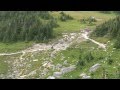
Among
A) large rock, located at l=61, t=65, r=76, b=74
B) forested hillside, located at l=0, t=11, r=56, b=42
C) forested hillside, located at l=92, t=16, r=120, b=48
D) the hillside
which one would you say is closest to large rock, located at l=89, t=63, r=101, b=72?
the hillside

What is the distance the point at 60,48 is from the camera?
5894 centimetres

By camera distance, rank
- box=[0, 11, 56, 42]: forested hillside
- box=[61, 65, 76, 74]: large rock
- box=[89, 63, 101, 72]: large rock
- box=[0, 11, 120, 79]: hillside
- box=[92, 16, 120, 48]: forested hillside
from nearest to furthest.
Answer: box=[89, 63, 101, 72]: large rock, box=[0, 11, 120, 79]: hillside, box=[61, 65, 76, 74]: large rock, box=[92, 16, 120, 48]: forested hillside, box=[0, 11, 56, 42]: forested hillside

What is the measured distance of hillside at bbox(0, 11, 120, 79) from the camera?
1730 inches

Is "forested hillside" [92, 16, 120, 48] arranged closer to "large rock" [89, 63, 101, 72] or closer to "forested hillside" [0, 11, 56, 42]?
"large rock" [89, 63, 101, 72]

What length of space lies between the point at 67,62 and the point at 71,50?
7351 millimetres

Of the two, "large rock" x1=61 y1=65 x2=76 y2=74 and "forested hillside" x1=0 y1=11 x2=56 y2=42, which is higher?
"large rock" x1=61 y1=65 x2=76 y2=74

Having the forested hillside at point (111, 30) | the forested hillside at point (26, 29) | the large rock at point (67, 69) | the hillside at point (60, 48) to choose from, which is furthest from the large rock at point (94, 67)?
the forested hillside at point (26, 29)

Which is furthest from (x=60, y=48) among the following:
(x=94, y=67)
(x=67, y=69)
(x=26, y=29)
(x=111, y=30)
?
(x=94, y=67)

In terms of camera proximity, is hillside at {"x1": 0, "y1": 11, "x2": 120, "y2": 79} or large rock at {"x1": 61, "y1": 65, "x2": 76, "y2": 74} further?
large rock at {"x1": 61, "y1": 65, "x2": 76, "y2": 74}

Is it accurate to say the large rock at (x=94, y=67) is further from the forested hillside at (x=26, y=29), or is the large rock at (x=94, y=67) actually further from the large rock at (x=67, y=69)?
the forested hillside at (x=26, y=29)

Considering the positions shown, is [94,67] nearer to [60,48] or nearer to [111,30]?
[60,48]

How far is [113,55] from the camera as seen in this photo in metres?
47.4

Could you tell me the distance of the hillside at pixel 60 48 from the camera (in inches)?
1730

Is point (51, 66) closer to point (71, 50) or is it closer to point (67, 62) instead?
point (67, 62)
